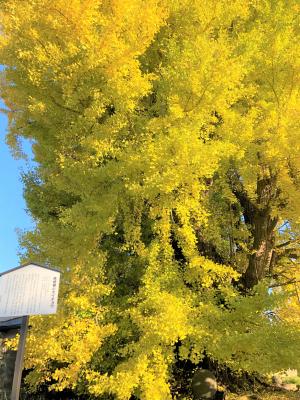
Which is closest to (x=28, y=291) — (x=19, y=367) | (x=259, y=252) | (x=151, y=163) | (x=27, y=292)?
(x=27, y=292)

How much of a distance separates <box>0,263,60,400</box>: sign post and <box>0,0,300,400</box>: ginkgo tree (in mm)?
1605

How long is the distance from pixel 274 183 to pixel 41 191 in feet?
17.6

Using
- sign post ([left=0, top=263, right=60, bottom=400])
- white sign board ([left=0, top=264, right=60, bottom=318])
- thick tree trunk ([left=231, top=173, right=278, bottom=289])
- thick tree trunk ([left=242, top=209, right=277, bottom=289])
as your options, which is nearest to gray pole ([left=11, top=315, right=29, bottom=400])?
sign post ([left=0, top=263, right=60, bottom=400])

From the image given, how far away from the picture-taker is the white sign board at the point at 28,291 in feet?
11.4

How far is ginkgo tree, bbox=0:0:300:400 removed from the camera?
4.98m

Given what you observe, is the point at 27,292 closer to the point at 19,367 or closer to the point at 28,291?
the point at 28,291

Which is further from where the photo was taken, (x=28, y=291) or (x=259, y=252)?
(x=259, y=252)

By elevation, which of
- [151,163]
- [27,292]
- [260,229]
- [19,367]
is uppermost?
[260,229]

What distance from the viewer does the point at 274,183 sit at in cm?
700

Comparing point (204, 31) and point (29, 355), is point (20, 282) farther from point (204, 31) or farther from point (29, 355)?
point (204, 31)

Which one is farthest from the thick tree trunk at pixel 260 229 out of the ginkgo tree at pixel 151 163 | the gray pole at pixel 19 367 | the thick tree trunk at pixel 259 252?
the gray pole at pixel 19 367

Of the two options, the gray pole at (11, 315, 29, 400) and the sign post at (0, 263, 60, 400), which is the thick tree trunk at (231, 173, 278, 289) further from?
the gray pole at (11, 315, 29, 400)

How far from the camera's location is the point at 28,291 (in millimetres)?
3596

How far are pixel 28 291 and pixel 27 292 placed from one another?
0.05ft
